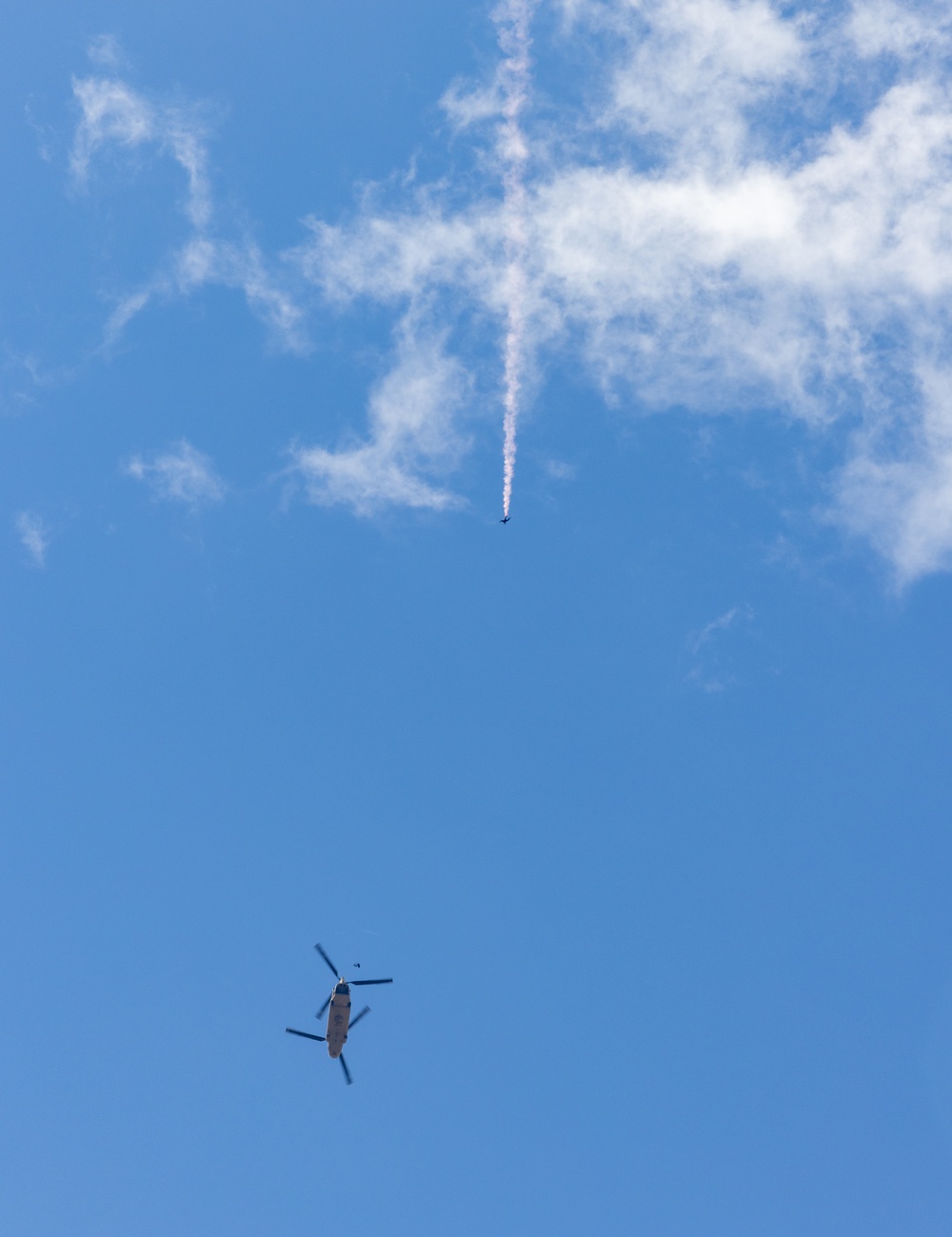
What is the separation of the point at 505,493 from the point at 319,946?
4929 centimetres

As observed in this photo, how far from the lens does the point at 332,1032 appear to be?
357 ft

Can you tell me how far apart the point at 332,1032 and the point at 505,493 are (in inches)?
2204

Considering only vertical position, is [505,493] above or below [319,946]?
above

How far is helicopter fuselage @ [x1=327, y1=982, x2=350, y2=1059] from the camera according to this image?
10856 cm

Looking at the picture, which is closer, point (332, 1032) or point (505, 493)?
point (332, 1032)

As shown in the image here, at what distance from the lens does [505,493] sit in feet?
410

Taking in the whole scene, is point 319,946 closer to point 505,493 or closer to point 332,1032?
point 332,1032

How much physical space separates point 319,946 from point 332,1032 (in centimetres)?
785

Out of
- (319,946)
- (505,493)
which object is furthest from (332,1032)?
(505,493)

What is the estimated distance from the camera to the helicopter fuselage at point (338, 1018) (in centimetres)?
10856

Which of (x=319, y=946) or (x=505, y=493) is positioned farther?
(x=505, y=493)

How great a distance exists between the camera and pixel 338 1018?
357ft
